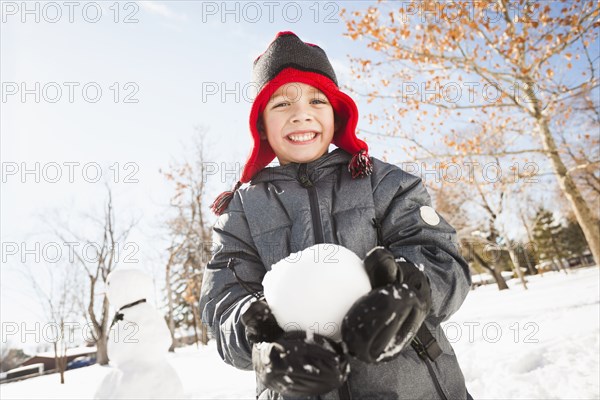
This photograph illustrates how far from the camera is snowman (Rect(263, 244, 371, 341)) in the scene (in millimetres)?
993

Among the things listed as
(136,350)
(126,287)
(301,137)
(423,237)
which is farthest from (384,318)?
(126,287)

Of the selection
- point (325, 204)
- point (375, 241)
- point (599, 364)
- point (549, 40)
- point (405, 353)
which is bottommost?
point (599, 364)

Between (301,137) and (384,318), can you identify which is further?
(301,137)

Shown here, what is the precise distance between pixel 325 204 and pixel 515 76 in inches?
253

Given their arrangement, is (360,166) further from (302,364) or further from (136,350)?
(136,350)

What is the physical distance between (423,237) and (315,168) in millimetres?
575

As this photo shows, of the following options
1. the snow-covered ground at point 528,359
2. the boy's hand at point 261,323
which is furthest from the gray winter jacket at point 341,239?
the snow-covered ground at point 528,359

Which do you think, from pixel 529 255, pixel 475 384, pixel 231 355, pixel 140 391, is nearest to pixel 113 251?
pixel 140 391

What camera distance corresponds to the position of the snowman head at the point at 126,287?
14.7 feet

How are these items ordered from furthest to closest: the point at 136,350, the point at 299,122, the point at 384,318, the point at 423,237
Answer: the point at 136,350 < the point at 299,122 < the point at 423,237 < the point at 384,318

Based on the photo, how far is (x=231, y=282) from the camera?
146 cm

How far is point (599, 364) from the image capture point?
3.83 m

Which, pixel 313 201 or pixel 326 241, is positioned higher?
pixel 313 201

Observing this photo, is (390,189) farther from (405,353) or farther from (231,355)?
(231,355)
